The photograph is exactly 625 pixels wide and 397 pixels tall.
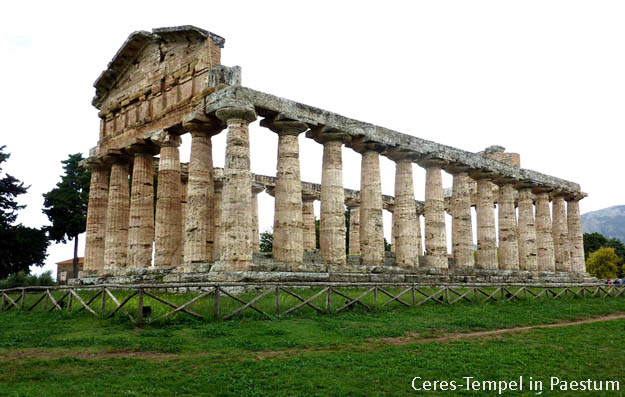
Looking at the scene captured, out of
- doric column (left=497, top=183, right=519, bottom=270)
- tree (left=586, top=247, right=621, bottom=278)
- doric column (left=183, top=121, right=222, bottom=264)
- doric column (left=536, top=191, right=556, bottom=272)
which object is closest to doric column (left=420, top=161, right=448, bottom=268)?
doric column (left=497, top=183, right=519, bottom=270)

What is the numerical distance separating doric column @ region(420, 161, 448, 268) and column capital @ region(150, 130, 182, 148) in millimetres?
14291

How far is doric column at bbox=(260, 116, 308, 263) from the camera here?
23734mm

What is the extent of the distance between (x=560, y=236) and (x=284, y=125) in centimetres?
2650

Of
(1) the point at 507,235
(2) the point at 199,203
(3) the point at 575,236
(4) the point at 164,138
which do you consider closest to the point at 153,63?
(4) the point at 164,138

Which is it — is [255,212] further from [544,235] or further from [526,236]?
[544,235]

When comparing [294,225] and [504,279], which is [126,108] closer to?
[294,225]

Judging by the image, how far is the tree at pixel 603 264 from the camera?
64.1m

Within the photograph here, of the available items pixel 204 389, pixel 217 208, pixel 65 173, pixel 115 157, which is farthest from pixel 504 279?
pixel 65 173

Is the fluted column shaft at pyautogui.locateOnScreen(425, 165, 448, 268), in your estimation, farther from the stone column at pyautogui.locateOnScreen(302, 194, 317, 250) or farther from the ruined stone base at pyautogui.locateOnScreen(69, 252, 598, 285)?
the stone column at pyautogui.locateOnScreen(302, 194, 317, 250)

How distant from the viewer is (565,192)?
40500mm

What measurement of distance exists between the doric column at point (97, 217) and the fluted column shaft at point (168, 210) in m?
5.93

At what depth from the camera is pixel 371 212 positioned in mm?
27391

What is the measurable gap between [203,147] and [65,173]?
3000 centimetres

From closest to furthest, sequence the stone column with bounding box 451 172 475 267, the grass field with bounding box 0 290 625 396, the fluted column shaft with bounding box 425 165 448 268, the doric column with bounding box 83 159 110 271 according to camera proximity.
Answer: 1. the grass field with bounding box 0 290 625 396
2. the doric column with bounding box 83 159 110 271
3. the fluted column shaft with bounding box 425 165 448 268
4. the stone column with bounding box 451 172 475 267
